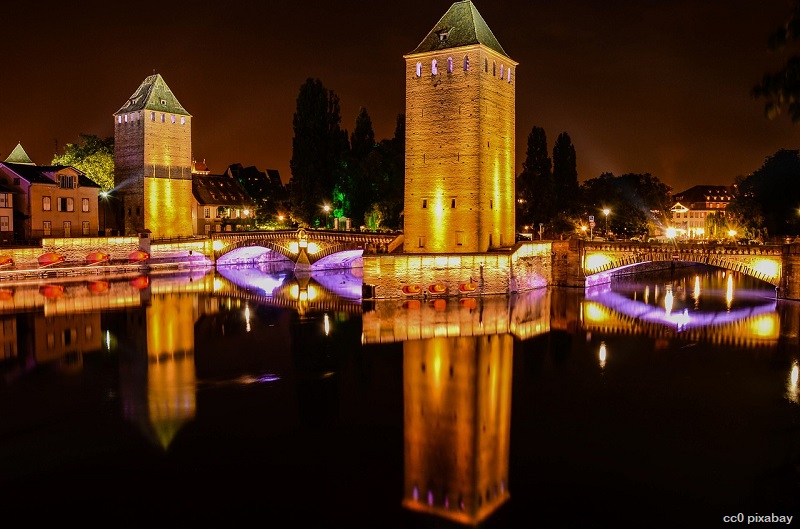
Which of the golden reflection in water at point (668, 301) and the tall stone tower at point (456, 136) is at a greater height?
the tall stone tower at point (456, 136)

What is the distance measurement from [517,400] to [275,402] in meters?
5.50

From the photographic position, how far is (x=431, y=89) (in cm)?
3466

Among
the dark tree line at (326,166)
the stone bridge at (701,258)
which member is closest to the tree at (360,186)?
the dark tree line at (326,166)

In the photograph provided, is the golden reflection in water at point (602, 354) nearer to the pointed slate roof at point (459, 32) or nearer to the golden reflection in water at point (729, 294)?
the golden reflection in water at point (729, 294)

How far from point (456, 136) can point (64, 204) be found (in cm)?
2881

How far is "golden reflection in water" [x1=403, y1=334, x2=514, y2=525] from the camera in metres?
11.4

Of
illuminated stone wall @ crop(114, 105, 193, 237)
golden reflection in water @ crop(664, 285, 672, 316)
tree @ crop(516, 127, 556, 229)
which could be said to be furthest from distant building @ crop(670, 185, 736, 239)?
illuminated stone wall @ crop(114, 105, 193, 237)

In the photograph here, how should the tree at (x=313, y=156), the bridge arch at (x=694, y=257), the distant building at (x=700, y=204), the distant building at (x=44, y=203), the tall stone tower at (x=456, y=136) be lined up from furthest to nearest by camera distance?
the distant building at (x=700, y=204), the tree at (x=313, y=156), the distant building at (x=44, y=203), the tall stone tower at (x=456, y=136), the bridge arch at (x=694, y=257)

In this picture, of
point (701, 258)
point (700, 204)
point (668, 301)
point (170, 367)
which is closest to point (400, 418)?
point (170, 367)

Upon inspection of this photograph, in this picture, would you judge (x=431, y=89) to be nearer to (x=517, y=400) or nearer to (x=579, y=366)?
(x=579, y=366)

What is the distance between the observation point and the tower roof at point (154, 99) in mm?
55312

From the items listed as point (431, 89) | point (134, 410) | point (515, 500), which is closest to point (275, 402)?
point (134, 410)

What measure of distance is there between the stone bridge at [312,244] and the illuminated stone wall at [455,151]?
3187mm

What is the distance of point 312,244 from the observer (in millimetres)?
46062
